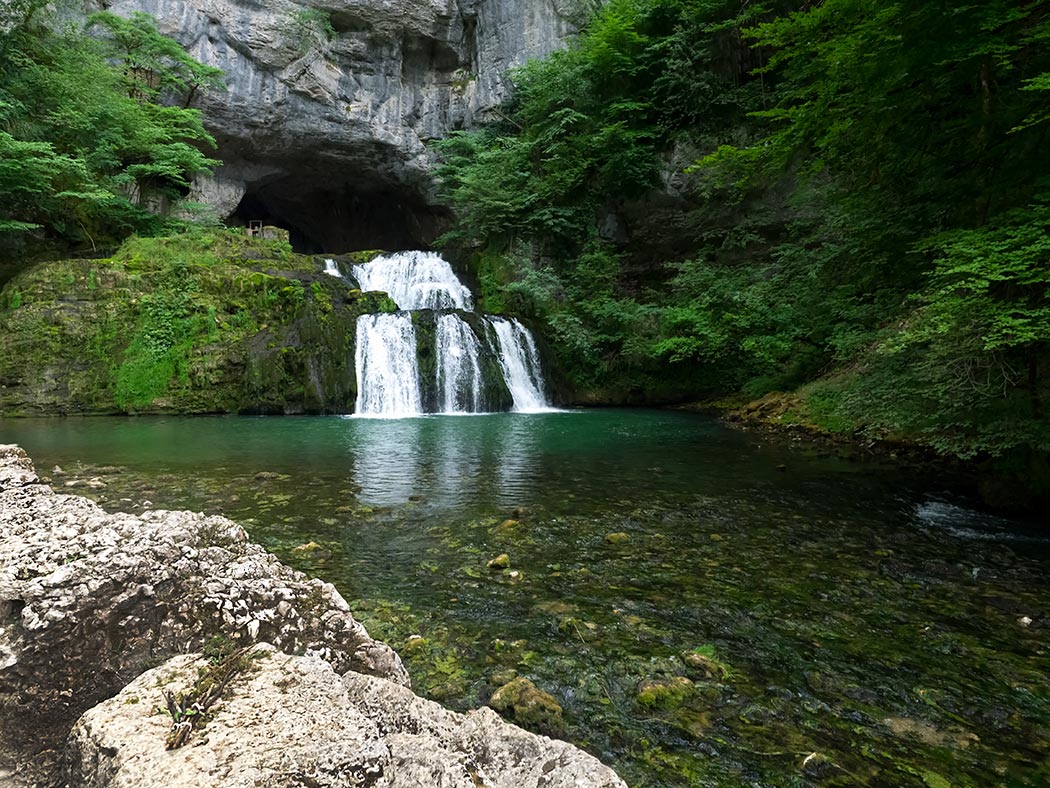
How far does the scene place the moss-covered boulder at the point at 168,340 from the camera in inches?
513

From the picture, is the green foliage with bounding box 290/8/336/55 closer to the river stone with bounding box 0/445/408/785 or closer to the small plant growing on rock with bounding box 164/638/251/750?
the river stone with bounding box 0/445/408/785

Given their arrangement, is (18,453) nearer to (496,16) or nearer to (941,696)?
(941,696)

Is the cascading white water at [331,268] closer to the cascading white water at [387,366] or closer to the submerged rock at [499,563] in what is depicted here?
the cascading white water at [387,366]

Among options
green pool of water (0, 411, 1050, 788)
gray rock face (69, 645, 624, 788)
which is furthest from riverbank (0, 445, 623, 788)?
green pool of water (0, 411, 1050, 788)

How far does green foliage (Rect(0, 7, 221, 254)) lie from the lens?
14.6m

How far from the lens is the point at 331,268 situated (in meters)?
18.0

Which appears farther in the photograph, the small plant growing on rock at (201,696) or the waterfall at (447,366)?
the waterfall at (447,366)

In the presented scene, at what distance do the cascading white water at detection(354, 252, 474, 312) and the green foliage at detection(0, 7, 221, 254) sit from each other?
265 inches

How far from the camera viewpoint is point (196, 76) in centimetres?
1972

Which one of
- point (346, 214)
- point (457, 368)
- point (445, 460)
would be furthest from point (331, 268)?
point (346, 214)

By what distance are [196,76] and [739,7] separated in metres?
18.3

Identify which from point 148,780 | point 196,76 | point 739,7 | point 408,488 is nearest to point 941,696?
point 148,780

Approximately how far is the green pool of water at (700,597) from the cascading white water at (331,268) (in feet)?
38.3

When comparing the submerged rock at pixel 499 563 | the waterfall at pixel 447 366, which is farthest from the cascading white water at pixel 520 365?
the submerged rock at pixel 499 563
